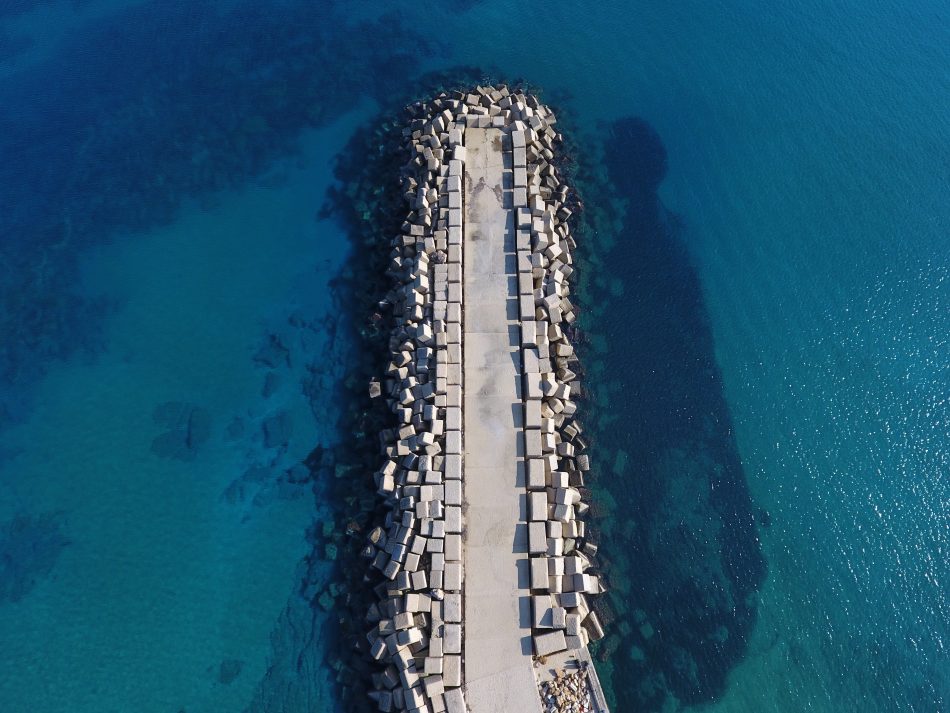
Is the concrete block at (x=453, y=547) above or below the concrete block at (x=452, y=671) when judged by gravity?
above

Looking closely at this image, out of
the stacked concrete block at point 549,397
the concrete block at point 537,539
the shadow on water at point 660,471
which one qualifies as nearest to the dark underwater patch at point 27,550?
the concrete block at point 537,539

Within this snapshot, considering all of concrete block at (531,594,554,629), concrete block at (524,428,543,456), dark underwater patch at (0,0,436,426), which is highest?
dark underwater patch at (0,0,436,426)

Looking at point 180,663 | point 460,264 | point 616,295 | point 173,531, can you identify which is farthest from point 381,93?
point 180,663

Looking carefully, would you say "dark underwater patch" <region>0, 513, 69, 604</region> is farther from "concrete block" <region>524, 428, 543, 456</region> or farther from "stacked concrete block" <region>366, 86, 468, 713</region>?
"concrete block" <region>524, 428, 543, 456</region>

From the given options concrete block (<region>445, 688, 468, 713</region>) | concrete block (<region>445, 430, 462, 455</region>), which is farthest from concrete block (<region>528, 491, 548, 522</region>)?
concrete block (<region>445, 688, 468, 713</region>)

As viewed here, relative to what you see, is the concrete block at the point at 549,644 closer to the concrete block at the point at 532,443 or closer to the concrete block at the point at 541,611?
the concrete block at the point at 541,611

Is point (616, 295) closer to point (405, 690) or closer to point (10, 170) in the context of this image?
point (405, 690)

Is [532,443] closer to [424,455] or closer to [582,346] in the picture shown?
[424,455]
